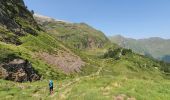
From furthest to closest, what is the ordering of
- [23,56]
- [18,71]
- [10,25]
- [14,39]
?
Answer: 1. [10,25]
2. [14,39]
3. [23,56]
4. [18,71]

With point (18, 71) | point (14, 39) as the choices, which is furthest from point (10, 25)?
point (18, 71)

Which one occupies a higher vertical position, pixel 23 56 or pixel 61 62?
pixel 23 56

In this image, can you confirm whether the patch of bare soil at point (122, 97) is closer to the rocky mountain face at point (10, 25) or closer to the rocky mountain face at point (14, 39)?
the rocky mountain face at point (14, 39)

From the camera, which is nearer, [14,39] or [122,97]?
[122,97]

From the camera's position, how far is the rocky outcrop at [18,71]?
71.3 metres

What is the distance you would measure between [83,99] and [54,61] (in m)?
71.3

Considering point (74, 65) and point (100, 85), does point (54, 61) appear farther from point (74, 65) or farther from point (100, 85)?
point (100, 85)

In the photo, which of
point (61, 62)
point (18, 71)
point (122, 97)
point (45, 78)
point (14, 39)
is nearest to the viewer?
point (122, 97)

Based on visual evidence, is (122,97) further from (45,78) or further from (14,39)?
(14,39)

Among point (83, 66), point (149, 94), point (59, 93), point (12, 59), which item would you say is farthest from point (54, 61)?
point (149, 94)

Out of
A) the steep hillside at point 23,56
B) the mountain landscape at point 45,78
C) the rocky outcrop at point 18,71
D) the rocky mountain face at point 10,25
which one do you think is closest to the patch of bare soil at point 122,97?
the mountain landscape at point 45,78

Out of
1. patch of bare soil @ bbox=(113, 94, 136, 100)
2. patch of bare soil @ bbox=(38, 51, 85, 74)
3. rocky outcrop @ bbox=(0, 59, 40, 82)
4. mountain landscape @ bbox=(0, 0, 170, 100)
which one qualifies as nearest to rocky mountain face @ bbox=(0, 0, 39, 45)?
mountain landscape @ bbox=(0, 0, 170, 100)

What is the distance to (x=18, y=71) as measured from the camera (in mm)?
75375

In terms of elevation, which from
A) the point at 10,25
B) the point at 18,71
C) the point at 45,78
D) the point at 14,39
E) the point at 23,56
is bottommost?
the point at 45,78
